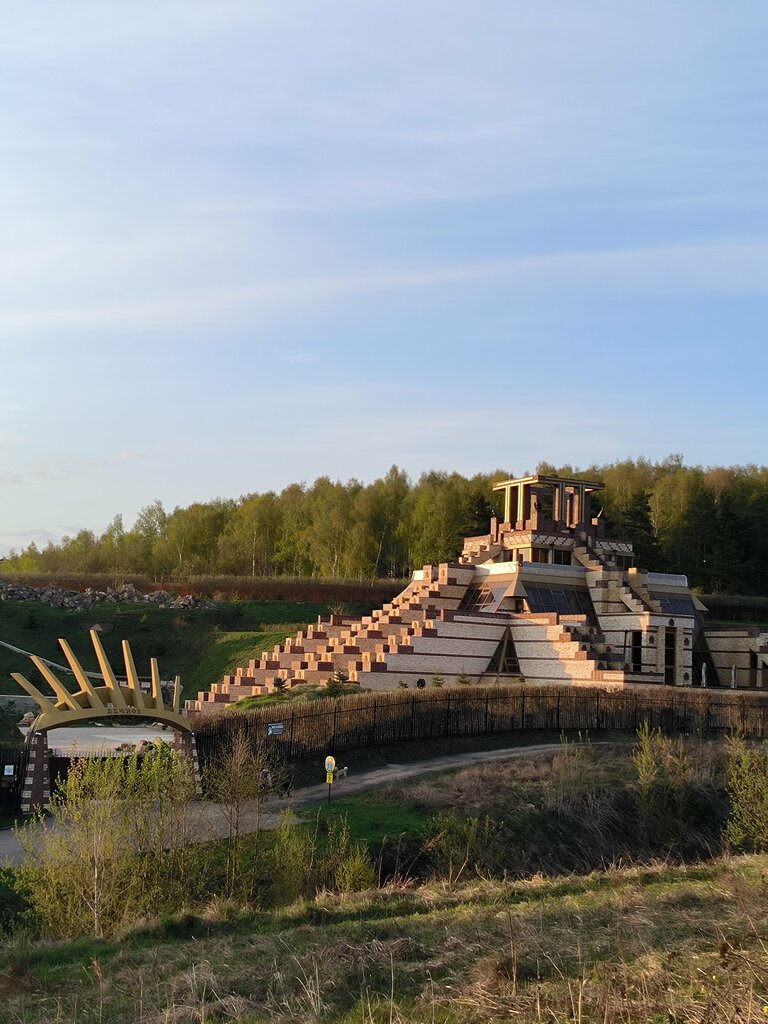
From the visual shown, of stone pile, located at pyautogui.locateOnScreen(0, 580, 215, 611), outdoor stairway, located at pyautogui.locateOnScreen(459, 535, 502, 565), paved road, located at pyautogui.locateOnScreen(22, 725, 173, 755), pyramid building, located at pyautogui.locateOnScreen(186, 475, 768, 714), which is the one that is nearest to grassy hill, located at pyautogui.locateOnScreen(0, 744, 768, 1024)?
paved road, located at pyautogui.locateOnScreen(22, 725, 173, 755)

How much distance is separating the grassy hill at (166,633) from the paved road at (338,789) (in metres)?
26.6

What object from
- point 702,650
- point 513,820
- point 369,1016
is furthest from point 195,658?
point 369,1016

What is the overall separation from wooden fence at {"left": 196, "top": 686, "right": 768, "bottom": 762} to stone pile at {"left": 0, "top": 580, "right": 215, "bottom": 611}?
130ft

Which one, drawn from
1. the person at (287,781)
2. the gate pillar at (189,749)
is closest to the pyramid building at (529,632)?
the person at (287,781)

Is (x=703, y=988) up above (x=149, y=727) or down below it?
above

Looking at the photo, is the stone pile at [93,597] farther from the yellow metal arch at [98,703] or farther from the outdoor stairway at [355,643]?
the yellow metal arch at [98,703]

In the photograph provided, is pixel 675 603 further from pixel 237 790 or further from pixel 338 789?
pixel 237 790

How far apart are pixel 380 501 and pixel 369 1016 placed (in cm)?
9684

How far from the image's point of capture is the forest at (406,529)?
295ft

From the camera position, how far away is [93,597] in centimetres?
8531

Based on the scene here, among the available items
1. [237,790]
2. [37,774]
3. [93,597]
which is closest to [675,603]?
[237,790]

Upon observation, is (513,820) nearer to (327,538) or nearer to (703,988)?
(703,988)

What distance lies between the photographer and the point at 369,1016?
1427cm

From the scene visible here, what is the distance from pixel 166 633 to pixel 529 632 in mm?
29988
